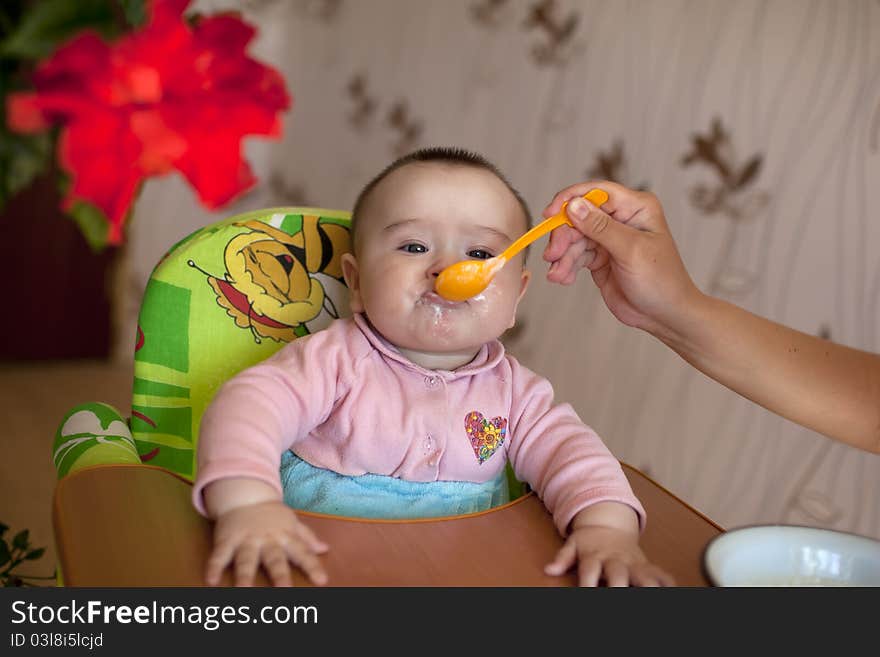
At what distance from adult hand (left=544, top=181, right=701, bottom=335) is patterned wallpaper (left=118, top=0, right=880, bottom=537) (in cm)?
59

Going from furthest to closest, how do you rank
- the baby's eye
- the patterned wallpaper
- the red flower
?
the patterned wallpaper < the baby's eye < the red flower

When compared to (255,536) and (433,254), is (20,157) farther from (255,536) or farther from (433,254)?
(433,254)

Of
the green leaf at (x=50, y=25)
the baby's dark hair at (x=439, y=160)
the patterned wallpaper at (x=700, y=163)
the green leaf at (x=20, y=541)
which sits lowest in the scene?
the green leaf at (x=50, y=25)

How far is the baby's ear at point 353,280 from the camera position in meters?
1.03

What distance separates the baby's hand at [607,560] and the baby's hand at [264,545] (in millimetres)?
199

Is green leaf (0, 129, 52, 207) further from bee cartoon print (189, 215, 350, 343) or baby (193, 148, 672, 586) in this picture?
bee cartoon print (189, 215, 350, 343)

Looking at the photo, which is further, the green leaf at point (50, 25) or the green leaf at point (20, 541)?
the green leaf at point (20, 541)

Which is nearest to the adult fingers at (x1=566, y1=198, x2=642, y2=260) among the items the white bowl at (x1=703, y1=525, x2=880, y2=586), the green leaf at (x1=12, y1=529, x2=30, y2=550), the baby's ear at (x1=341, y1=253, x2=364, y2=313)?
the baby's ear at (x1=341, y1=253, x2=364, y2=313)

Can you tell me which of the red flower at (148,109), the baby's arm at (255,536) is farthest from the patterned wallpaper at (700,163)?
the red flower at (148,109)

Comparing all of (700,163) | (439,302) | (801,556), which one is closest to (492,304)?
(439,302)

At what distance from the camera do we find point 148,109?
335 millimetres

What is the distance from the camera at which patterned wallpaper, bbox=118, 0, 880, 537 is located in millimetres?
1437

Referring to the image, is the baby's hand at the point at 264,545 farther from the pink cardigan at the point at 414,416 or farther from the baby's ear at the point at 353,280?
the baby's ear at the point at 353,280

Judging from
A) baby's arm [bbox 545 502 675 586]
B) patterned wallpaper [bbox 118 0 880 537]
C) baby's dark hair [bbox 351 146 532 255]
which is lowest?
baby's arm [bbox 545 502 675 586]
